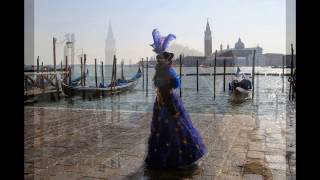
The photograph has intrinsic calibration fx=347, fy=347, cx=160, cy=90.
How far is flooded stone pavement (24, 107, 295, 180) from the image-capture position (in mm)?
4305

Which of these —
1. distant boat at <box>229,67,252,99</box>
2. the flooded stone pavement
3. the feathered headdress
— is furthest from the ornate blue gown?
distant boat at <box>229,67,252,99</box>

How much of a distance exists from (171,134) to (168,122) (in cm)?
15

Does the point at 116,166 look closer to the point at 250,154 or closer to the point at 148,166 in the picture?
the point at 148,166

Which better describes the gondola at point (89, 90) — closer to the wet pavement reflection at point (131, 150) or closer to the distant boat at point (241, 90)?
the distant boat at point (241, 90)

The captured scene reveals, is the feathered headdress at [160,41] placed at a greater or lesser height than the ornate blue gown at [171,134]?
greater

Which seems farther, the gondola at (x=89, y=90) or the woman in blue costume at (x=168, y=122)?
the gondola at (x=89, y=90)

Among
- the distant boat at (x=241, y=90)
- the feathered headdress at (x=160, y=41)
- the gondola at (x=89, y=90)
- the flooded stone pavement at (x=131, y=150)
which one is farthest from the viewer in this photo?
the distant boat at (x=241, y=90)

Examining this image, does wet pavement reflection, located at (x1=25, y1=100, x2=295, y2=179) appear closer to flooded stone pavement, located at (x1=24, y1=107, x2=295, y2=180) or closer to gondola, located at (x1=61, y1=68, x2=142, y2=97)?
flooded stone pavement, located at (x1=24, y1=107, x2=295, y2=180)

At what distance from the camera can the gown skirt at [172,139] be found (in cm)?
420

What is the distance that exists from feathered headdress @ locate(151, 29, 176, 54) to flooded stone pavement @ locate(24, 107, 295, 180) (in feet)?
4.92

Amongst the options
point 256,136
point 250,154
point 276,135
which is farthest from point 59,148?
point 276,135

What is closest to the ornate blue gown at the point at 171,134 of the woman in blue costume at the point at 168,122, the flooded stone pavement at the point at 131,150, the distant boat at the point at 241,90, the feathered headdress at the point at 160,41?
the woman in blue costume at the point at 168,122

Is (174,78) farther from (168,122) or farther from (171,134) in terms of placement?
(171,134)
